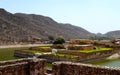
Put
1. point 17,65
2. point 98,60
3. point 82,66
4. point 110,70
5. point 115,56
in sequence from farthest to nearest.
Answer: point 115,56
point 98,60
point 17,65
point 82,66
point 110,70

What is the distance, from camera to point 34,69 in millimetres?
9477

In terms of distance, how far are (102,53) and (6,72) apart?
30.3m

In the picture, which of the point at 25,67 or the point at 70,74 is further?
the point at 25,67

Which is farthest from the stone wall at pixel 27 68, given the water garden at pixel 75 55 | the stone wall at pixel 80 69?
the water garden at pixel 75 55

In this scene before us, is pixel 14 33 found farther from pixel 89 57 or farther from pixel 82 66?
pixel 82 66

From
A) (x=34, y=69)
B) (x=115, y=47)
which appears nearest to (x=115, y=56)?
(x=115, y=47)

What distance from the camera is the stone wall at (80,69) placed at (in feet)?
25.8

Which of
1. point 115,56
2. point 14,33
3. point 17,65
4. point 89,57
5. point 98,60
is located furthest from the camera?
point 14,33

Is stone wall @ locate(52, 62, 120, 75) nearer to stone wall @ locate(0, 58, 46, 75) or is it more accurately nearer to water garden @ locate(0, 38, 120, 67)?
stone wall @ locate(0, 58, 46, 75)

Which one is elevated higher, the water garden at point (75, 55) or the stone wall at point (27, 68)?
the stone wall at point (27, 68)

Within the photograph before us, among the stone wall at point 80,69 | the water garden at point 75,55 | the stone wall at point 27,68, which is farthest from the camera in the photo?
the water garden at point 75,55

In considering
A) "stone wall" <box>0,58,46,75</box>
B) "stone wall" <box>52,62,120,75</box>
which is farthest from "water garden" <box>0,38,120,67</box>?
"stone wall" <box>52,62,120,75</box>

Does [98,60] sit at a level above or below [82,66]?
below

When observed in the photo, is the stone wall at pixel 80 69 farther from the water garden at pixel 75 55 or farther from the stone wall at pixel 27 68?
the water garden at pixel 75 55
